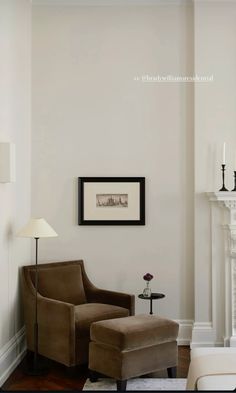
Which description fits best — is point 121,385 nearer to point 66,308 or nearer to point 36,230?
point 66,308

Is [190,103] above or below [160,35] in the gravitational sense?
below

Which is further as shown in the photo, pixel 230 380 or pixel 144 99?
pixel 144 99

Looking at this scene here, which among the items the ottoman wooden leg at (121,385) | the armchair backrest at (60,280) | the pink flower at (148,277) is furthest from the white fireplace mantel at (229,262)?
the ottoman wooden leg at (121,385)

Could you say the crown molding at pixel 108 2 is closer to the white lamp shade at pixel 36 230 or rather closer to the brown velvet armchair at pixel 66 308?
the white lamp shade at pixel 36 230

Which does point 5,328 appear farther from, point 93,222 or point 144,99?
point 144,99

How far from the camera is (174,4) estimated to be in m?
4.86

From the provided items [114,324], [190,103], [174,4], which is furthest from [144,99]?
[114,324]

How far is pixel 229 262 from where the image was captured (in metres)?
4.64

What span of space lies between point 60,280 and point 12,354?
28.5 inches

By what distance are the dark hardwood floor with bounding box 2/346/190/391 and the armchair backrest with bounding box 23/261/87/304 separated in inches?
22.3

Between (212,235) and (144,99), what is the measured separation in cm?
142

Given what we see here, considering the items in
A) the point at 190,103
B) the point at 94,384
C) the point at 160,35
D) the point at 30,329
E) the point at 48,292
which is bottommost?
the point at 94,384

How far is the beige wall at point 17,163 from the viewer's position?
3.94 metres

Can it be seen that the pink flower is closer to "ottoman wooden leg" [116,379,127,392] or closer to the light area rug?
the light area rug
